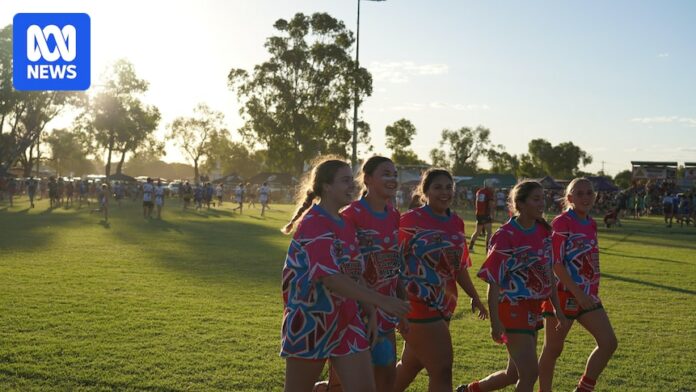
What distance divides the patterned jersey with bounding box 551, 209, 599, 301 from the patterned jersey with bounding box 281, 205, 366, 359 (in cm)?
242

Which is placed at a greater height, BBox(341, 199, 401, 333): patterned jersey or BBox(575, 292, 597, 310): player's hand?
BBox(341, 199, 401, 333): patterned jersey

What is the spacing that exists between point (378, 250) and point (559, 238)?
77.4 inches

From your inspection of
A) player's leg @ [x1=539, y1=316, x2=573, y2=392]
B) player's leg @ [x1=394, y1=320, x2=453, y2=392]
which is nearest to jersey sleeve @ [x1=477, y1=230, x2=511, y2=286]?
player's leg @ [x1=394, y1=320, x2=453, y2=392]

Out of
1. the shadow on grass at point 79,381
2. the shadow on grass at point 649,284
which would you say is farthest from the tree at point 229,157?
the shadow on grass at point 79,381

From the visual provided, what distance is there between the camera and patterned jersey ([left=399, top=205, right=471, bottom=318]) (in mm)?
5148

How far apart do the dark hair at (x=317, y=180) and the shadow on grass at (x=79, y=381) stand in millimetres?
2158

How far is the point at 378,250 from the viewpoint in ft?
15.8

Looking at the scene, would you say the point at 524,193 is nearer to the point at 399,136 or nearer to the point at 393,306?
the point at 393,306

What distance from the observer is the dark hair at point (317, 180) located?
176 inches

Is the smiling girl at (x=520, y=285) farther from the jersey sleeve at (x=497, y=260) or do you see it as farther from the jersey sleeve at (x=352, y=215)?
the jersey sleeve at (x=352, y=215)

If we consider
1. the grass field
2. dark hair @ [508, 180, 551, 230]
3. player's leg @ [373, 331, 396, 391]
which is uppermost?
dark hair @ [508, 180, 551, 230]

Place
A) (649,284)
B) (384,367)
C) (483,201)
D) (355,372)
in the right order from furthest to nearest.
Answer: (483,201) → (649,284) → (384,367) → (355,372)

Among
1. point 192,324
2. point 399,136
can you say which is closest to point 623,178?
point 399,136

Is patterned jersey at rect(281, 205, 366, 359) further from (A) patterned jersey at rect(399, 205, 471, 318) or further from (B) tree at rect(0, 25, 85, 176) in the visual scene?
(B) tree at rect(0, 25, 85, 176)
